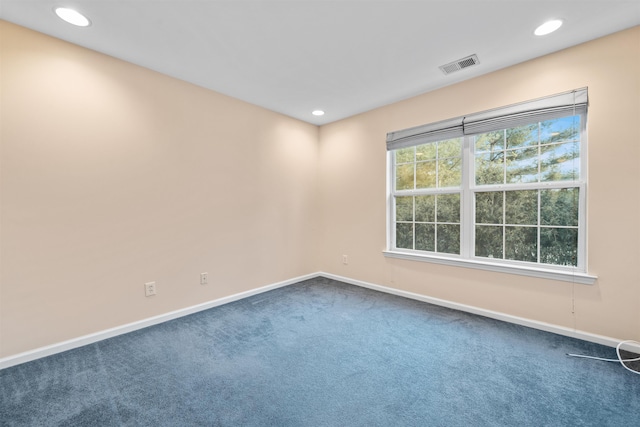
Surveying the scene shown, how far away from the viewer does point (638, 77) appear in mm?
2068

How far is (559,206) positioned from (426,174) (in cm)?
131

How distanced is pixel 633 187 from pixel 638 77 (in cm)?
83

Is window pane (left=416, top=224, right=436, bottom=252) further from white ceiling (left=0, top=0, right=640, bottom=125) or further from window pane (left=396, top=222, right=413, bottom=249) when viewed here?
white ceiling (left=0, top=0, right=640, bottom=125)

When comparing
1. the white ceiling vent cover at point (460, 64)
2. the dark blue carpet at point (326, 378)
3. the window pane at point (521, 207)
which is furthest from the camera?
the window pane at point (521, 207)

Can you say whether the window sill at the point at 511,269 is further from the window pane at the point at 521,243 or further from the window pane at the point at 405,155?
the window pane at the point at 405,155

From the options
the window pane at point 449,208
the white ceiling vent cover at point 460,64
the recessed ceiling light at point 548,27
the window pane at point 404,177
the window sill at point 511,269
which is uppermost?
the recessed ceiling light at point 548,27

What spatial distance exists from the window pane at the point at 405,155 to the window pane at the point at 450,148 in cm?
34

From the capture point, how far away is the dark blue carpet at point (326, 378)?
1.52 meters

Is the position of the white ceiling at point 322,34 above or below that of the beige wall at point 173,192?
above

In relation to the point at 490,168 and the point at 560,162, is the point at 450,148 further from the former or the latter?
the point at 560,162

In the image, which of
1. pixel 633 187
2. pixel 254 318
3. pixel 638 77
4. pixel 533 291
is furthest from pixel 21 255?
pixel 638 77

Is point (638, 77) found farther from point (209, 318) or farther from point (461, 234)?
point (209, 318)

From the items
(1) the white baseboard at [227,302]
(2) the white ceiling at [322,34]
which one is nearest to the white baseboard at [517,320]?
(1) the white baseboard at [227,302]

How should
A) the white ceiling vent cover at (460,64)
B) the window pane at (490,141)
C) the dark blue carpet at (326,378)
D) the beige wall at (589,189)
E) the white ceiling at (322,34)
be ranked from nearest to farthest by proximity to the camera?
the dark blue carpet at (326,378) < the white ceiling at (322,34) < the beige wall at (589,189) < the white ceiling vent cover at (460,64) < the window pane at (490,141)
